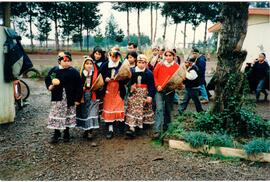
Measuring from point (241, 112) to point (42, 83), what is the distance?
438 inches

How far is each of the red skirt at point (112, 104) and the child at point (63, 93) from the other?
587mm

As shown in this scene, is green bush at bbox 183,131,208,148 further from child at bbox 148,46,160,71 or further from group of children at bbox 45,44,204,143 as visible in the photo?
child at bbox 148,46,160,71

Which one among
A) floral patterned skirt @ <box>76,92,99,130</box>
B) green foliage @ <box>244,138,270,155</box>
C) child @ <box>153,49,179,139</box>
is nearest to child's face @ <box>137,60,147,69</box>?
child @ <box>153,49,179,139</box>

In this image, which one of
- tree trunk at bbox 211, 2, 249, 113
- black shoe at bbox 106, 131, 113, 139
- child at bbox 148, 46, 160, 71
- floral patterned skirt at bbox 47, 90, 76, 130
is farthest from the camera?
child at bbox 148, 46, 160, 71

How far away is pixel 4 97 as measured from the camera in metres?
7.54

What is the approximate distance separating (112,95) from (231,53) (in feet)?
7.69

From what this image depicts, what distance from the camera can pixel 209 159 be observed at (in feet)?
17.5

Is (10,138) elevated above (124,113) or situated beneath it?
situated beneath

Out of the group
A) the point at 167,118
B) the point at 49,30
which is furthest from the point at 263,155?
the point at 49,30

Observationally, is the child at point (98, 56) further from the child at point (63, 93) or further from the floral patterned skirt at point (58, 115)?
the floral patterned skirt at point (58, 115)

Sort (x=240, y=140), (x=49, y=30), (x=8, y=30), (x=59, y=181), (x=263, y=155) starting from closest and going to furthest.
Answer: (x=59, y=181), (x=263, y=155), (x=240, y=140), (x=8, y=30), (x=49, y=30)

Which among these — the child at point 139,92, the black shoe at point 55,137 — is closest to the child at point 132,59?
the child at point 139,92

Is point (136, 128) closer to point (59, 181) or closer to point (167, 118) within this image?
point (167, 118)

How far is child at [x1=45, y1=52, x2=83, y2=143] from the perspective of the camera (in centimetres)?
611
